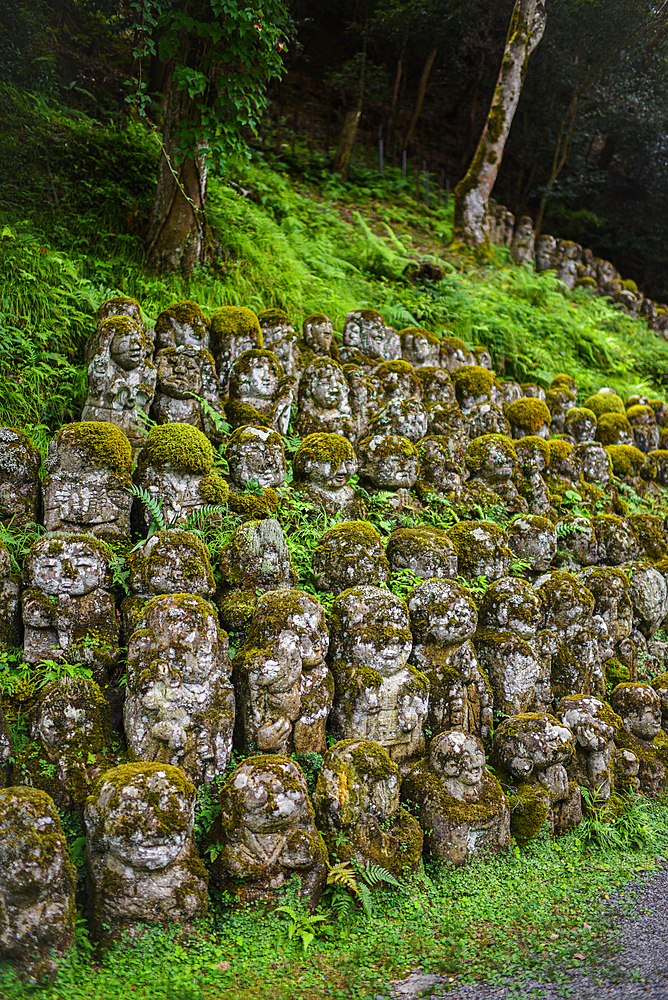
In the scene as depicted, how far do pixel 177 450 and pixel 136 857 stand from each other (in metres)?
2.71

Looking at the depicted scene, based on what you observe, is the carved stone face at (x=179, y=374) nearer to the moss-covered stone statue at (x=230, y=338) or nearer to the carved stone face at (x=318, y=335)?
the moss-covered stone statue at (x=230, y=338)

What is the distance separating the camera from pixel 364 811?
4.00m

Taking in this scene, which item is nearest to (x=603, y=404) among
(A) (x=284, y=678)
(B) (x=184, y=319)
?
(B) (x=184, y=319)

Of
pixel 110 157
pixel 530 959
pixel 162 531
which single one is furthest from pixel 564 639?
pixel 110 157

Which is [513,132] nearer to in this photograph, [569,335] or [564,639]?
[569,335]

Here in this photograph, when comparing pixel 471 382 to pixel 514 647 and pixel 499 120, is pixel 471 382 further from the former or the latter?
pixel 499 120

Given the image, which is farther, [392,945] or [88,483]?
[88,483]

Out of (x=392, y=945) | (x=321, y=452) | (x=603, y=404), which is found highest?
(x=603, y=404)

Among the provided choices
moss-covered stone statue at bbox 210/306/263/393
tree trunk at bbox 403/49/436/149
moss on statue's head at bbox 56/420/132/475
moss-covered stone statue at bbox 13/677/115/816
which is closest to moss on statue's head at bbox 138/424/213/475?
moss on statue's head at bbox 56/420/132/475

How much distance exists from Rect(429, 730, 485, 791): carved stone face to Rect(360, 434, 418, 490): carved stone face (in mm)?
2436

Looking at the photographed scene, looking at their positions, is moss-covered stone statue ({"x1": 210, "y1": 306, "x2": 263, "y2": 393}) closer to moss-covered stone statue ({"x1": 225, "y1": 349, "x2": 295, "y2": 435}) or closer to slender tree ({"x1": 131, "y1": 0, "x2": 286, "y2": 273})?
moss-covered stone statue ({"x1": 225, "y1": 349, "x2": 295, "y2": 435})

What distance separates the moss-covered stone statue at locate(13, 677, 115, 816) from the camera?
383 centimetres

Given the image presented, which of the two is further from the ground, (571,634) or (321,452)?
(321,452)

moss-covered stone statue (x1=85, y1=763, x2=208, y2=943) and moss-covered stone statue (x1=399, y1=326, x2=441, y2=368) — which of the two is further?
moss-covered stone statue (x1=399, y1=326, x2=441, y2=368)
